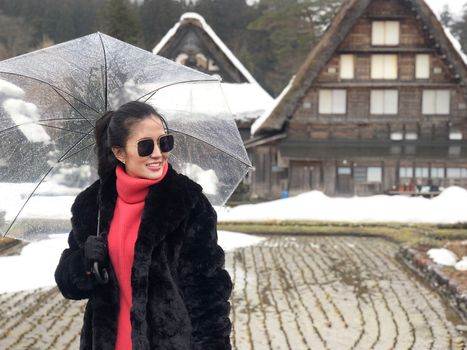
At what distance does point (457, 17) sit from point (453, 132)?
31.6m

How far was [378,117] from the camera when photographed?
2320cm

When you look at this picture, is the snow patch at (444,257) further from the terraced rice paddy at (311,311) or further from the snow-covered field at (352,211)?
the snow-covered field at (352,211)

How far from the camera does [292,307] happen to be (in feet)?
23.9

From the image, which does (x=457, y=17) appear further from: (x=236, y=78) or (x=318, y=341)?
(x=318, y=341)

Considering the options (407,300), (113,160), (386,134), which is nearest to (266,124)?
(386,134)

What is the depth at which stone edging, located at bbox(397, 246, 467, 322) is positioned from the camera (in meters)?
7.11

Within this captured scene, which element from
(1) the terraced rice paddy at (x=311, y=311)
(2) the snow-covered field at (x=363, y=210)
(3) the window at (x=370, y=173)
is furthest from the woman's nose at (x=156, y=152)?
(3) the window at (x=370, y=173)

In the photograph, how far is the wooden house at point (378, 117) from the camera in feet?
73.6

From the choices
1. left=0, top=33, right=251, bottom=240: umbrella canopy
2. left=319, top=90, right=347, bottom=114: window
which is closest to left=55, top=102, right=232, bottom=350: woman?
left=0, top=33, right=251, bottom=240: umbrella canopy

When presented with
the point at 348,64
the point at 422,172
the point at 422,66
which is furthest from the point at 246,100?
the point at 422,172

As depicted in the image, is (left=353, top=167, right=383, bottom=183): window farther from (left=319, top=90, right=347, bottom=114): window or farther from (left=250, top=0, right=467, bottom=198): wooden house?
(left=319, top=90, right=347, bottom=114): window

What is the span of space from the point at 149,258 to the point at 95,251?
220 millimetres

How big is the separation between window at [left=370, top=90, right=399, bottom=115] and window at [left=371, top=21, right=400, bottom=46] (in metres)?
1.98

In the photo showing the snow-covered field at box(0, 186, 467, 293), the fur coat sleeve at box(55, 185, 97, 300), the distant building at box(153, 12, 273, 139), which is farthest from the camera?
the distant building at box(153, 12, 273, 139)
